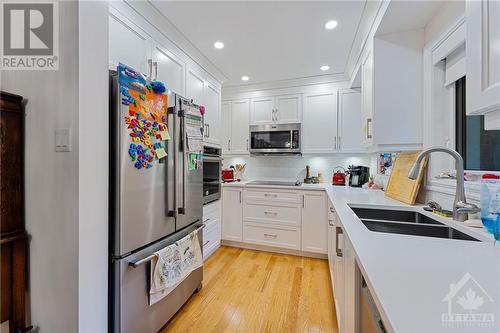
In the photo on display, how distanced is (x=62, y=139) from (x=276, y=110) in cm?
271

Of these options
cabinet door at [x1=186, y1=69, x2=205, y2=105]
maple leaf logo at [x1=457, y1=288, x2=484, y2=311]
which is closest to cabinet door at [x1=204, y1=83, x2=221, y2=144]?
cabinet door at [x1=186, y1=69, x2=205, y2=105]

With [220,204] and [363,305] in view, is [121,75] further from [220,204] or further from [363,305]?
[220,204]

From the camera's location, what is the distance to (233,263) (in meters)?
2.63

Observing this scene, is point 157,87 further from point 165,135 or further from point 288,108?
point 288,108

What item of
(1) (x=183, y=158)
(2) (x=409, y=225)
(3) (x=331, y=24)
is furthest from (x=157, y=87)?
(2) (x=409, y=225)

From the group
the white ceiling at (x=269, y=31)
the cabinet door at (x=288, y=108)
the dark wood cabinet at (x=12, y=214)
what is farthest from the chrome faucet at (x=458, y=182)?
the cabinet door at (x=288, y=108)

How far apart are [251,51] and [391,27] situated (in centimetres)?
133

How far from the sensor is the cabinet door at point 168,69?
1.93m

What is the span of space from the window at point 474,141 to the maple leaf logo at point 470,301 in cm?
108

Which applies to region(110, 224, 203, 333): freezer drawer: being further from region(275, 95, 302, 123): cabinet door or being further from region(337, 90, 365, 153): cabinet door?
region(337, 90, 365, 153): cabinet door

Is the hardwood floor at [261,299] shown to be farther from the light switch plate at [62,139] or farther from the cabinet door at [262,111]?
the cabinet door at [262,111]

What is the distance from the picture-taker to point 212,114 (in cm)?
295

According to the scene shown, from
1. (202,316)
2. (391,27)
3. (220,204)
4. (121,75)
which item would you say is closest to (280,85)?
(391,27)

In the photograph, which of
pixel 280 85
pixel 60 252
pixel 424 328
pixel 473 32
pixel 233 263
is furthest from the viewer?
pixel 280 85
